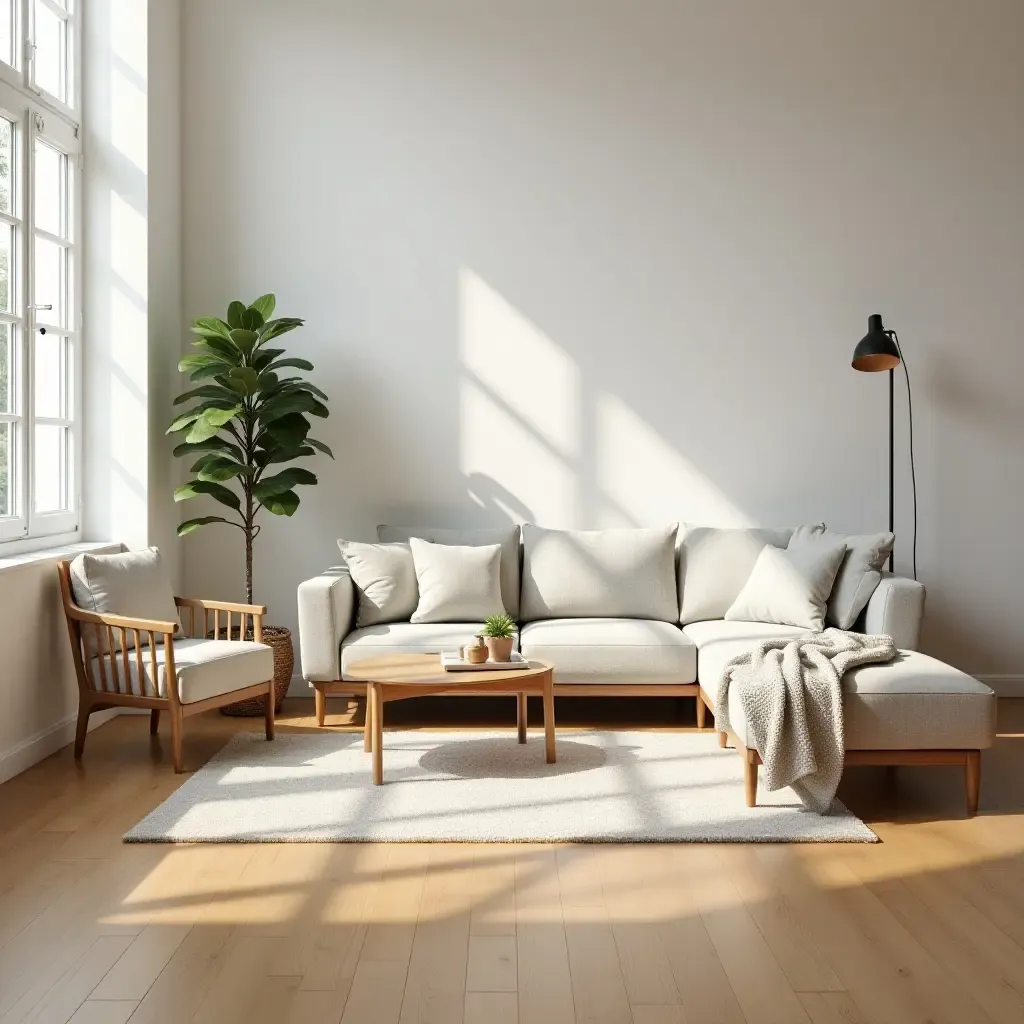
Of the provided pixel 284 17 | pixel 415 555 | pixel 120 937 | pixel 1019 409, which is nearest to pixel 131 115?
pixel 284 17

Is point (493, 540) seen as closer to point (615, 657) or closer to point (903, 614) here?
point (615, 657)

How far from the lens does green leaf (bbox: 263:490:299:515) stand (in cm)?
524

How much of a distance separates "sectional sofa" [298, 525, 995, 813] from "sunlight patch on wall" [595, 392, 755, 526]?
227mm

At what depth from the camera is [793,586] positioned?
4.99 m

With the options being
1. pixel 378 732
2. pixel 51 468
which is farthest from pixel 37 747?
pixel 378 732

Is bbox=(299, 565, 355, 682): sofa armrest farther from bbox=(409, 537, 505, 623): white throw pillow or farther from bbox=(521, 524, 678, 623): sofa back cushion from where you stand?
bbox=(521, 524, 678, 623): sofa back cushion

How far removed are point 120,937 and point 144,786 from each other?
142 cm

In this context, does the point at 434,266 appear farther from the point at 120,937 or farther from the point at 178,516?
the point at 120,937

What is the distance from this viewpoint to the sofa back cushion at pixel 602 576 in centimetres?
537

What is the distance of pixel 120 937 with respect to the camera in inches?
105

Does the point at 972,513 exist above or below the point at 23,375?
below

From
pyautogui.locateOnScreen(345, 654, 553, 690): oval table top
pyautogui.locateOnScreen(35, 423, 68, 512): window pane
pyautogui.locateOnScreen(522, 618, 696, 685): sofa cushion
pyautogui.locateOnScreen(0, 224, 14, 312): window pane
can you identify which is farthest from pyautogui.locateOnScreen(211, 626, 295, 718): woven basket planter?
pyautogui.locateOnScreen(0, 224, 14, 312): window pane

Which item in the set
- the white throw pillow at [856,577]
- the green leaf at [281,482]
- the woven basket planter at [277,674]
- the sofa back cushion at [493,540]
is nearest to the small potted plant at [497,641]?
the sofa back cushion at [493,540]

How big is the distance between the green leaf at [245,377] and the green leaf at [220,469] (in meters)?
0.36
